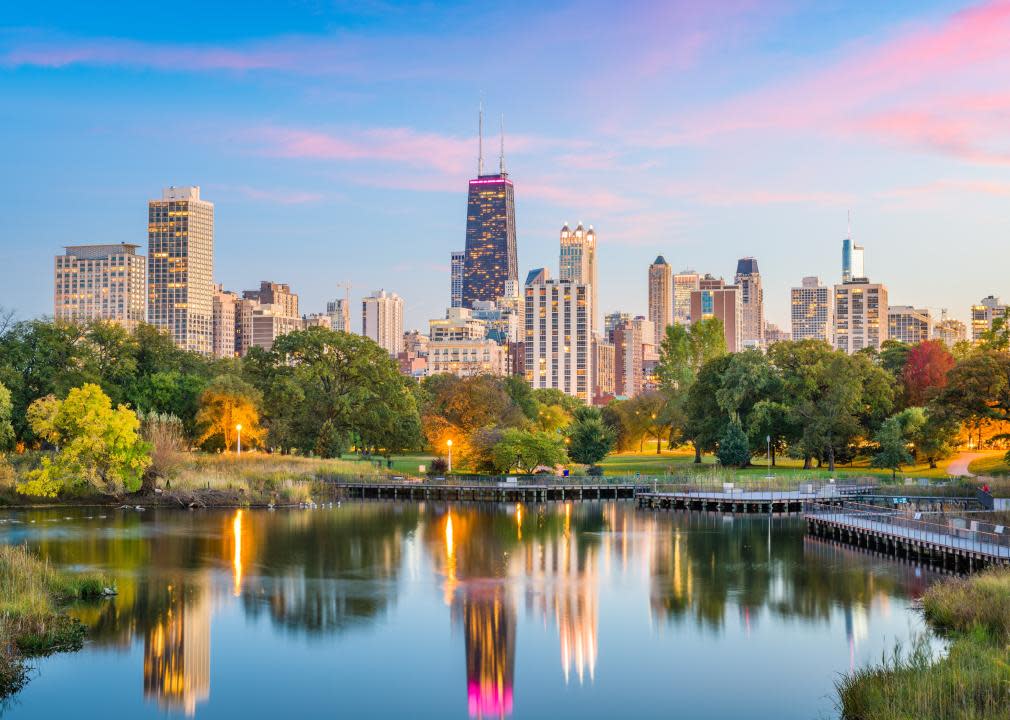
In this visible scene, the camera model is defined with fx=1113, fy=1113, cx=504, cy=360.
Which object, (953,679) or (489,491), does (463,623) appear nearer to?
(953,679)

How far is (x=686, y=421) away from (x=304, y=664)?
6381 centimetres

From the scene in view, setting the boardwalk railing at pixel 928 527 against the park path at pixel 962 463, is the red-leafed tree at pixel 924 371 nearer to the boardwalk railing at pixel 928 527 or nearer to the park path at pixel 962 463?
the park path at pixel 962 463

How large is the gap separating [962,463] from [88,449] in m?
58.8

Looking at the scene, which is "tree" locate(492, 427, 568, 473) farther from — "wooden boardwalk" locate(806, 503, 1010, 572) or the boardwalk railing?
"wooden boardwalk" locate(806, 503, 1010, 572)

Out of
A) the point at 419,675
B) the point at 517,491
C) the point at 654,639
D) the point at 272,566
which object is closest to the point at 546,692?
the point at 419,675

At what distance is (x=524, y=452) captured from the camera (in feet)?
253

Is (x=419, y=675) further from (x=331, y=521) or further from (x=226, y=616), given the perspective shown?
(x=331, y=521)

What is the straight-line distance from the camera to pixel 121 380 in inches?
3211

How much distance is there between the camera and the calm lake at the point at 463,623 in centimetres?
2575

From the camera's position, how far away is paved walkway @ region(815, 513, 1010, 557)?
38875mm

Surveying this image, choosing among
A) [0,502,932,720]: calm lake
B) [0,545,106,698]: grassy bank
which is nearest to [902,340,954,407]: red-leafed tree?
[0,502,932,720]: calm lake

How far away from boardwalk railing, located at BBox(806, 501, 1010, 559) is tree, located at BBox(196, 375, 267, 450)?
39520 millimetres

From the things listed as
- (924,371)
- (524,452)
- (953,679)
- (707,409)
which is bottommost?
(953,679)

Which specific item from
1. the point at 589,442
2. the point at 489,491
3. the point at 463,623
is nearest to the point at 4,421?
the point at 489,491
